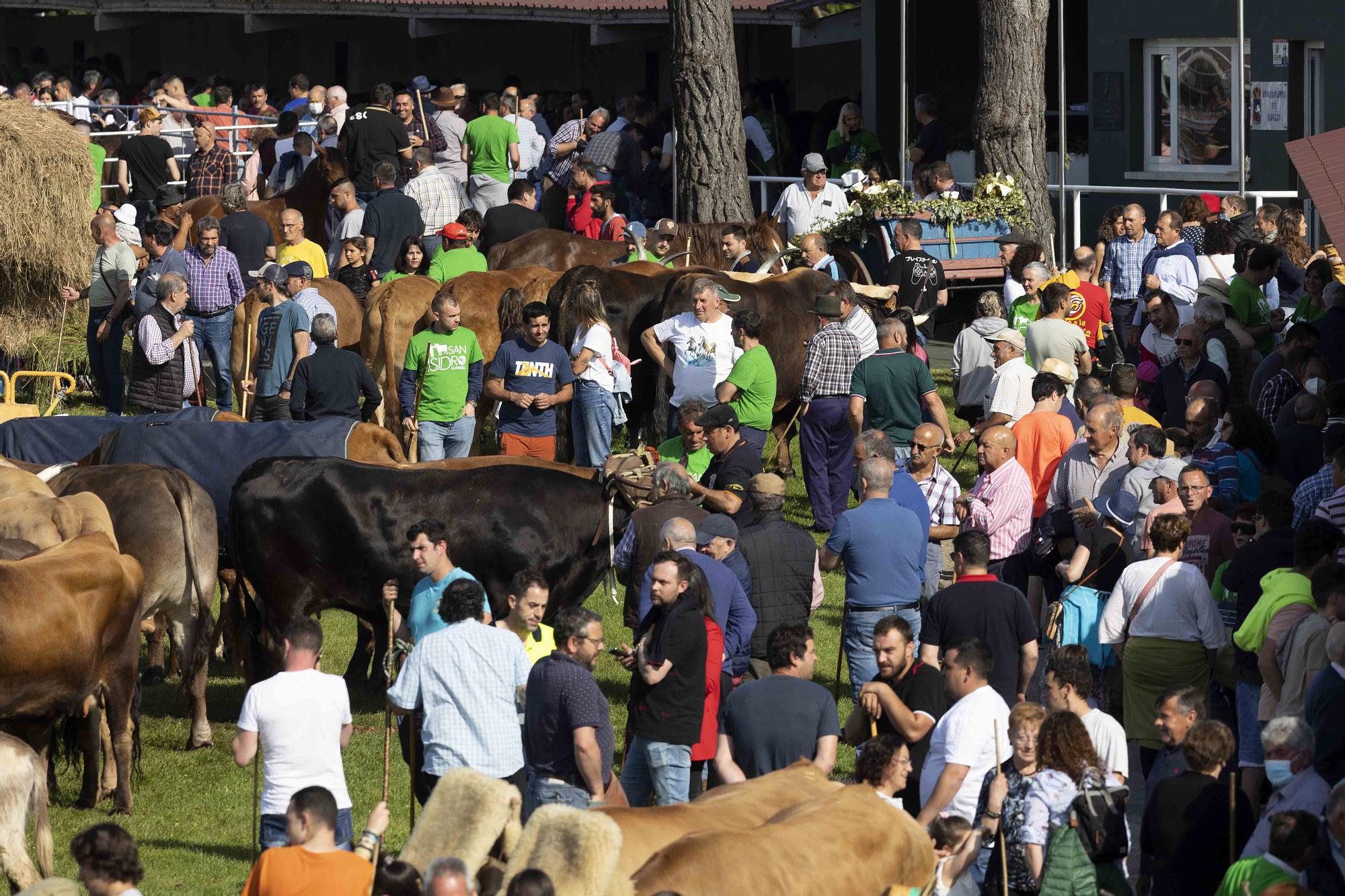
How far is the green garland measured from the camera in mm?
17359

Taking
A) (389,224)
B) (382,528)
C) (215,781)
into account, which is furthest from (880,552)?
(389,224)

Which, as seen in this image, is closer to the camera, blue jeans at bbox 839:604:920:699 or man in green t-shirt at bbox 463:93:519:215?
blue jeans at bbox 839:604:920:699

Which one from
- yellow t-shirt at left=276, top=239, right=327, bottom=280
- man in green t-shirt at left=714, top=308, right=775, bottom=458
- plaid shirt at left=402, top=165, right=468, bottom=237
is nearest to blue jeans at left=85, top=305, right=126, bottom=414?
yellow t-shirt at left=276, top=239, right=327, bottom=280

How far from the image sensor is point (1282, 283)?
572 inches

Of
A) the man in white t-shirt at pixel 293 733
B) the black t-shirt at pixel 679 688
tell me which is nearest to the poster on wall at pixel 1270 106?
the black t-shirt at pixel 679 688

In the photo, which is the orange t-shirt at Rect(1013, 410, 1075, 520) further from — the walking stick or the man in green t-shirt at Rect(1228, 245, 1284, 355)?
the walking stick

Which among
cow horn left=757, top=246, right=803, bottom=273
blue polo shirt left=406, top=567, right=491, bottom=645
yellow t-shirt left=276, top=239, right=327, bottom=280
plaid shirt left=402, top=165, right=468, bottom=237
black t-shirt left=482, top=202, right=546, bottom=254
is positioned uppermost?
plaid shirt left=402, top=165, right=468, bottom=237

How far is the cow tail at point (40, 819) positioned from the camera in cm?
786

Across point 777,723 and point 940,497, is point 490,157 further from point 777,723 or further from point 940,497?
point 777,723

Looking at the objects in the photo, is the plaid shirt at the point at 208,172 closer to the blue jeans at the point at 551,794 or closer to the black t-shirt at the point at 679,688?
the black t-shirt at the point at 679,688

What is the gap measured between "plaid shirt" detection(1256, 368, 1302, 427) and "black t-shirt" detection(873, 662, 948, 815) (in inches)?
179

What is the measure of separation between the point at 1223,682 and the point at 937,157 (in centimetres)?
1305

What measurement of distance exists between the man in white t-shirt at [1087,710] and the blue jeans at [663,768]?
170 centimetres

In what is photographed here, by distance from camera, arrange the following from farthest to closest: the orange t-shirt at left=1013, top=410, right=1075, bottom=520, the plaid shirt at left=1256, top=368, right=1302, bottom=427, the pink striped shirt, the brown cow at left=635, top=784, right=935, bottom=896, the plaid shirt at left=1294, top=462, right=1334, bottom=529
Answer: the plaid shirt at left=1256, top=368, right=1302, bottom=427 → the orange t-shirt at left=1013, top=410, right=1075, bottom=520 → the pink striped shirt → the plaid shirt at left=1294, top=462, right=1334, bottom=529 → the brown cow at left=635, top=784, right=935, bottom=896
